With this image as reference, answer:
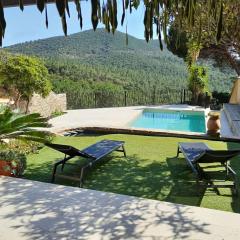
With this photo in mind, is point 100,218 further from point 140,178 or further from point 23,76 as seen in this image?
point 23,76

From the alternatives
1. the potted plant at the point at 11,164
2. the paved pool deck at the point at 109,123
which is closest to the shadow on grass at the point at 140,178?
the potted plant at the point at 11,164

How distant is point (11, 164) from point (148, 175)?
2684 millimetres

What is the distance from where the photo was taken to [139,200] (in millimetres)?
4836

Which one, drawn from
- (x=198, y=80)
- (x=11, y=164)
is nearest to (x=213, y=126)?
(x=11, y=164)

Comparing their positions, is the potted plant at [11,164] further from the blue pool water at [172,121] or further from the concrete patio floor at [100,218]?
the blue pool water at [172,121]

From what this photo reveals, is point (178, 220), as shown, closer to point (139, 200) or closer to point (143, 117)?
point (139, 200)

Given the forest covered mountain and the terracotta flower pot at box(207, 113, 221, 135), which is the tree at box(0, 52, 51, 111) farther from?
the forest covered mountain

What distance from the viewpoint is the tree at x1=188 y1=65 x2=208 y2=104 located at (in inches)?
773

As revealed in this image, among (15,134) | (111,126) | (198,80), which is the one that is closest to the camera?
(15,134)

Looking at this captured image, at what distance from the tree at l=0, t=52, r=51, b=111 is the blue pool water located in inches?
171

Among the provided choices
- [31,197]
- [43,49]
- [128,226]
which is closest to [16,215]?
[31,197]

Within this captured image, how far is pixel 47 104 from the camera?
50.3 ft

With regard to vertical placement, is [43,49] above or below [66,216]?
above

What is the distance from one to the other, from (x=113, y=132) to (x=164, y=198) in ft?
21.3
